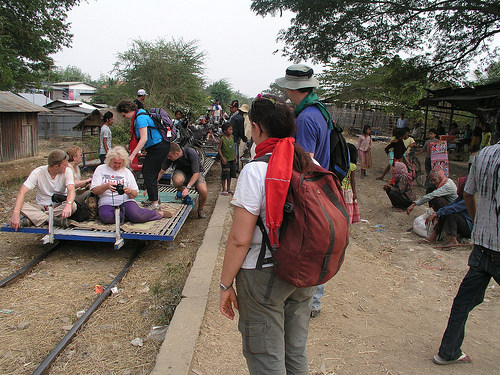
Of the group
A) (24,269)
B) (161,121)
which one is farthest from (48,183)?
(161,121)

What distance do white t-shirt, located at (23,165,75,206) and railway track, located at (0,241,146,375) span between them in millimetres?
743

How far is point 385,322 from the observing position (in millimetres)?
3600

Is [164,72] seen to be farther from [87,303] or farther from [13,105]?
[87,303]

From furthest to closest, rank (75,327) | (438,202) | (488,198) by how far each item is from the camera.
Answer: (438,202) < (75,327) < (488,198)

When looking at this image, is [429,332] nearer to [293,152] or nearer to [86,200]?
[293,152]

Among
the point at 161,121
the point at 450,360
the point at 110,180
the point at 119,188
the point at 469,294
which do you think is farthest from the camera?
the point at 161,121

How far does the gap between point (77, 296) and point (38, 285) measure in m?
0.56

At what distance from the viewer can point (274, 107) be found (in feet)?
6.31

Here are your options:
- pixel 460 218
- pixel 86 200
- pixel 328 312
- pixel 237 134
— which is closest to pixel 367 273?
pixel 328 312

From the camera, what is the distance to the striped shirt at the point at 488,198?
255 cm

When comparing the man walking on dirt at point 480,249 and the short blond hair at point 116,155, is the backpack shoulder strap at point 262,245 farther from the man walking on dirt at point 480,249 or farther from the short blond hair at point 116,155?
the short blond hair at point 116,155

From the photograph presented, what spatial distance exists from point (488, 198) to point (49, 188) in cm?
495

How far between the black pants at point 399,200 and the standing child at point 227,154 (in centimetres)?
334

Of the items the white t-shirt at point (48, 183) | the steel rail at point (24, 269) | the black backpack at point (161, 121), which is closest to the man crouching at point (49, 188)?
the white t-shirt at point (48, 183)
